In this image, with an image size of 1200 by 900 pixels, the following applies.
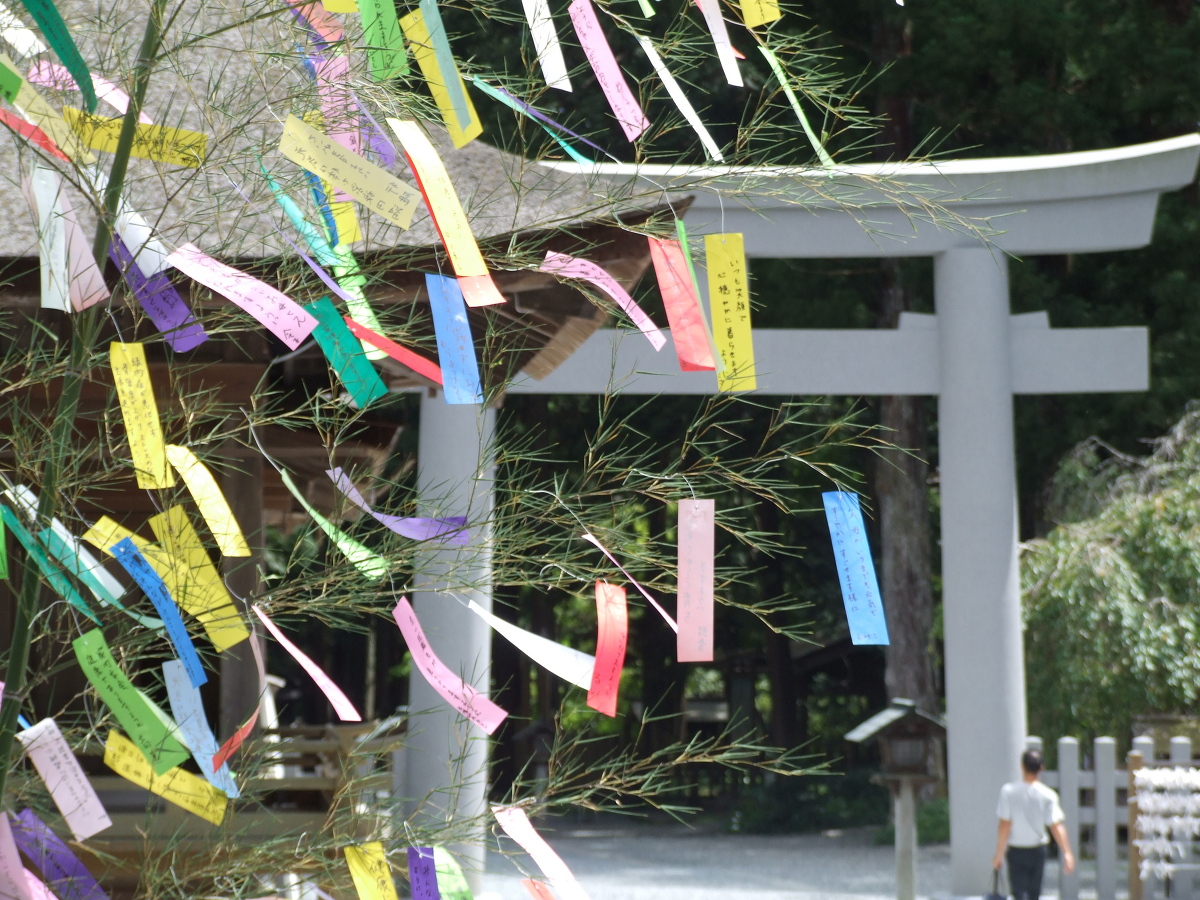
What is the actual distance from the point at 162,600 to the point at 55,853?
0.41 metres

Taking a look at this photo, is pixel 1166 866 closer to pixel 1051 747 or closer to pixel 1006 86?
pixel 1051 747

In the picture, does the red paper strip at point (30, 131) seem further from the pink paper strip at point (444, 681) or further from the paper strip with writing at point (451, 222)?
the pink paper strip at point (444, 681)

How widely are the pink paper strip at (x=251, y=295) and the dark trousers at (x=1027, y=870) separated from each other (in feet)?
14.7

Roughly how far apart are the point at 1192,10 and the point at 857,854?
710 centimetres

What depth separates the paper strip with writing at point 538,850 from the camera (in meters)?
1.47

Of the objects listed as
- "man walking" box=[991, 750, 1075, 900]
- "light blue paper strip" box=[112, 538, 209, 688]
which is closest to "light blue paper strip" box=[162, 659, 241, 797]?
Result: "light blue paper strip" box=[112, 538, 209, 688]

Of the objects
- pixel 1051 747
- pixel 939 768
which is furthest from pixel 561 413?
pixel 1051 747

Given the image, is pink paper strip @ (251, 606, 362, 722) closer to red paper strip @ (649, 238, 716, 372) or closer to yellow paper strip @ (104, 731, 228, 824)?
yellow paper strip @ (104, 731, 228, 824)

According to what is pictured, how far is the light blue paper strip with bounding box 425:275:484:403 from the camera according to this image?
142 centimetres

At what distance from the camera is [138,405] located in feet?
4.36

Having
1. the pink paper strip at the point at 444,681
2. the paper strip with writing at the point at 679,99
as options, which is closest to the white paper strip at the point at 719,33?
the paper strip with writing at the point at 679,99

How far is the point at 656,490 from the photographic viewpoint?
5.40ft

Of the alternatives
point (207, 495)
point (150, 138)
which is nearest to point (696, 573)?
point (207, 495)

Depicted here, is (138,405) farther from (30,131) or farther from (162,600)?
(30,131)
